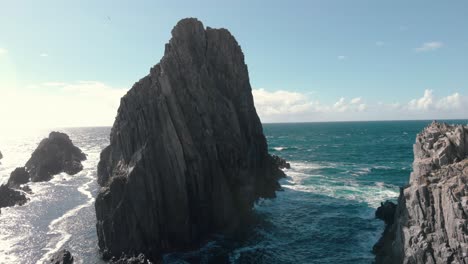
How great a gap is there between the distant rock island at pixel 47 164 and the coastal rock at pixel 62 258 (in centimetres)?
4096

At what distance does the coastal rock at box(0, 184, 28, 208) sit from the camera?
77250 millimetres

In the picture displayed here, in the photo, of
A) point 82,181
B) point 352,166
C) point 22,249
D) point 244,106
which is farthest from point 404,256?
point 82,181

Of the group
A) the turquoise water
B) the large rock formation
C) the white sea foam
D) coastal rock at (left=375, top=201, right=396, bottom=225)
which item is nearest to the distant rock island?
the white sea foam

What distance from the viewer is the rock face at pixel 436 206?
28.6m

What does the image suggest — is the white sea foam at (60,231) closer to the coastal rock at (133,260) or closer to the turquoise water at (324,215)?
the coastal rock at (133,260)

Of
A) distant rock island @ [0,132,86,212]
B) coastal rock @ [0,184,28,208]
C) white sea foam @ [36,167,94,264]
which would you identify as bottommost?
white sea foam @ [36,167,94,264]

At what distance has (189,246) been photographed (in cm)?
4938

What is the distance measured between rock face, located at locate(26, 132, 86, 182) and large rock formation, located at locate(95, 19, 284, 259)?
5178 centimetres

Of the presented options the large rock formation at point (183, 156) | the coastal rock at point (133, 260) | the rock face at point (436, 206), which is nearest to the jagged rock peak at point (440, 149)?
the rock face at point (436, 206)

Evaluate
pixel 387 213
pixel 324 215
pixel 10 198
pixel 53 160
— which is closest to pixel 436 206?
pixel 387 213

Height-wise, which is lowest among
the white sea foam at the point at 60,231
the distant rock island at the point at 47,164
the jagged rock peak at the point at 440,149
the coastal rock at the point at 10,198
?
the white sea foam at the point at 60,231

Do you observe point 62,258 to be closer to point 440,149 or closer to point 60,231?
point 60,231

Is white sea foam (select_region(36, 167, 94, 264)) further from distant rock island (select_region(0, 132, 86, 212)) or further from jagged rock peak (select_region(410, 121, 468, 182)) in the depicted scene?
jagged rock peak (select_region(410, 121, 468, 182))

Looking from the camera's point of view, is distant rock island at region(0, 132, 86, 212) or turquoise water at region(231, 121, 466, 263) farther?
distant rock island at region(0, 132, 86, 212)
